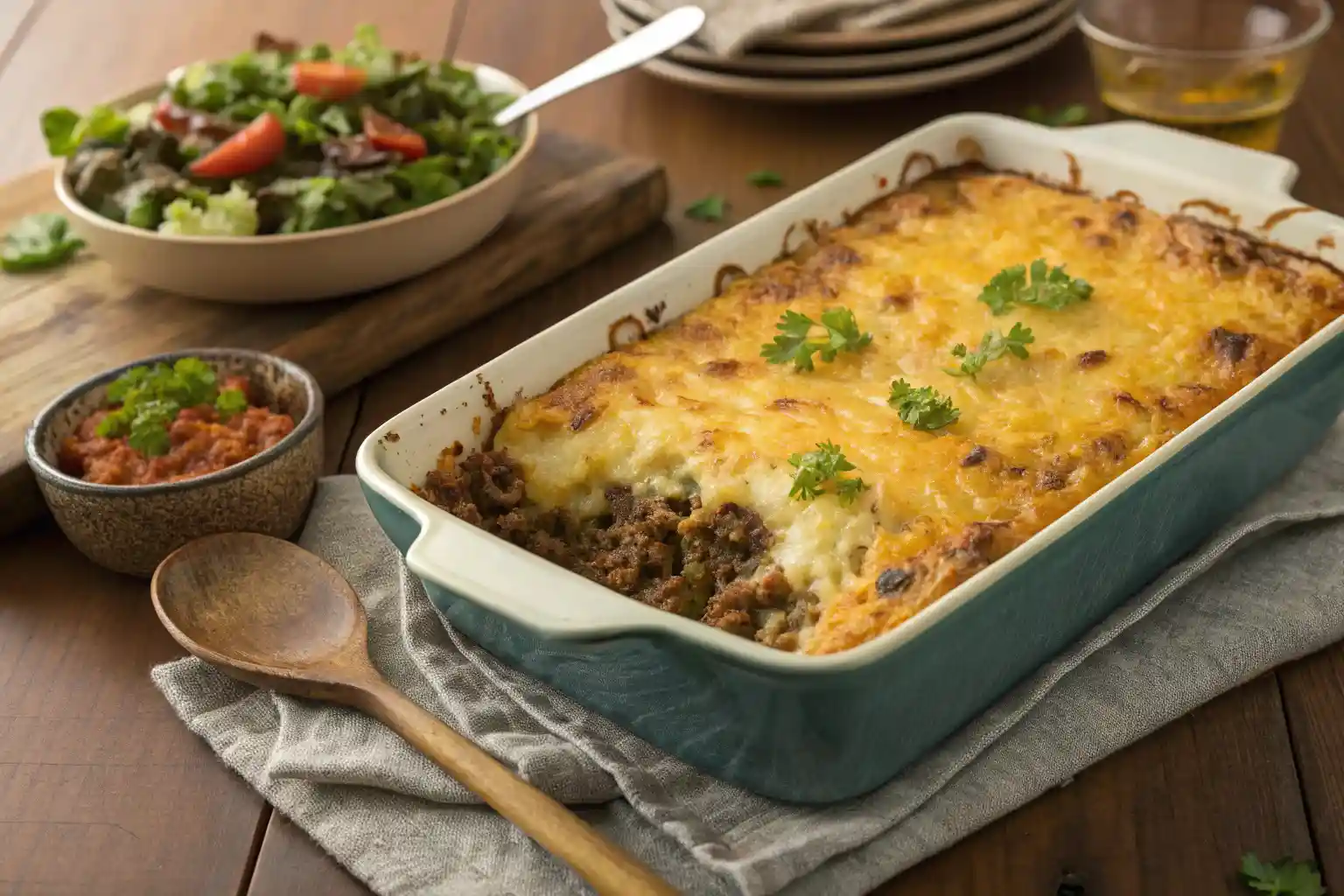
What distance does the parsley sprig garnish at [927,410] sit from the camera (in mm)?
2055

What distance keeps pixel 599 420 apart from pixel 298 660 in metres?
0.49

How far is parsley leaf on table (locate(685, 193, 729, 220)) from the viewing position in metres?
3.16

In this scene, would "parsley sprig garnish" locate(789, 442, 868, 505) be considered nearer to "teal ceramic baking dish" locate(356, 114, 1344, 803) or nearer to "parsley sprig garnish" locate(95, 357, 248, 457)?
"teal ceramic baking dish" locate(356, 114, 1344, 803)

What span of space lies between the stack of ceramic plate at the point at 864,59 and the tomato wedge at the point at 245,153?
3.15 feet

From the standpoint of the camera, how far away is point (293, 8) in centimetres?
420

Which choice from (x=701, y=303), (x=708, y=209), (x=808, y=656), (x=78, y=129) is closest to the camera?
(x=808, y=656)

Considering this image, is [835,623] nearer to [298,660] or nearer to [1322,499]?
[298,660]

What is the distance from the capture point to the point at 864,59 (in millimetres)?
3295

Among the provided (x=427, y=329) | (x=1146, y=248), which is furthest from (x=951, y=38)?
(x=427, y=329)

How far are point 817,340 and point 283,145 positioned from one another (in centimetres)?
111

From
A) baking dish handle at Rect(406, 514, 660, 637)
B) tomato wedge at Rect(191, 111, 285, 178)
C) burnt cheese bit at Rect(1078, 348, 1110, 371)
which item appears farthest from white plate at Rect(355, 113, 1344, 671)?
tomato wedge at Rect(191, 111, 285, 178)

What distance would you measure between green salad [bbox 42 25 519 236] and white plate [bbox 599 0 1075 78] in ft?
1.56

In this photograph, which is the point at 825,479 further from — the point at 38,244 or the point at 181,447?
the point at 38,244

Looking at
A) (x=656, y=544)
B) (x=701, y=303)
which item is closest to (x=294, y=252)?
(x=701, y=303)
